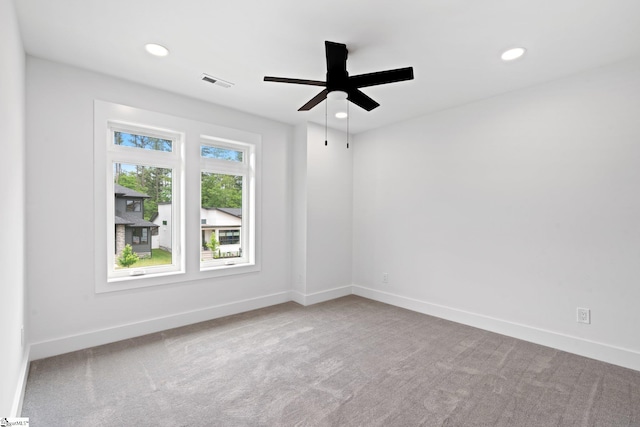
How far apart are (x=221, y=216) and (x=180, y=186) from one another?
0.67 meters

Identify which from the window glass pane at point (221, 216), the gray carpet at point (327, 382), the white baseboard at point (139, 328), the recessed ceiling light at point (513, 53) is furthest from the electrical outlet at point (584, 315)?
the window glass pane at point (221, 216)

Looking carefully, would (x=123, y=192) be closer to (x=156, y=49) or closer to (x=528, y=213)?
(x=156, y=49)

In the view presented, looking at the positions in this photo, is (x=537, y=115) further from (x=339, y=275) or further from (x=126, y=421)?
(x=126, y=421)

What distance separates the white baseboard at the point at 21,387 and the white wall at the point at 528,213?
385 cm

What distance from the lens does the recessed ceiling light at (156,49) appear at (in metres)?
2.49

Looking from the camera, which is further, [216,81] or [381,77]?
[216,81]

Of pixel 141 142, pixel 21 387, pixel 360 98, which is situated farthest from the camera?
pixel 141 142

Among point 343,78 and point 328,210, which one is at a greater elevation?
point 343,78

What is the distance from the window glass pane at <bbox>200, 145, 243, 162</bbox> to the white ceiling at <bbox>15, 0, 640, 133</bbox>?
0.83 metres

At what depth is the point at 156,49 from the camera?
2.54 metres

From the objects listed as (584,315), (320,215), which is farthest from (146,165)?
(584,315)

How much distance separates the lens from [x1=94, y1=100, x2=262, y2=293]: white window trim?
297cm

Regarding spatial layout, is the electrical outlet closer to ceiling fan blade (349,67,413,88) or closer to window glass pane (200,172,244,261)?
ceiling fan blade (349,67,413,88)

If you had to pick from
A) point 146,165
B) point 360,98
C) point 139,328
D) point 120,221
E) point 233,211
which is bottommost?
point 139,328
